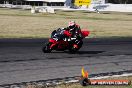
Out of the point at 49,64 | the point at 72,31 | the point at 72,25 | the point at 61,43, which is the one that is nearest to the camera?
the point at 49,64

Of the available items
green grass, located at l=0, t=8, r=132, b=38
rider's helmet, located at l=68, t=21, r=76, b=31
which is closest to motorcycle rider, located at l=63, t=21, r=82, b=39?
rider's helmet, located at l=68, t=21, r=76, b=31

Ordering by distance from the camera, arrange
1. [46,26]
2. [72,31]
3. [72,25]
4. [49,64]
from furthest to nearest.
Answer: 1. [46,26]
2. [72,31]
3. [72,25]
4. [49,64]

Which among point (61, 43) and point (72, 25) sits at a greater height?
A: point (72, 25)

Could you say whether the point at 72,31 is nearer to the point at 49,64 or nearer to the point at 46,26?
the point at 49,64

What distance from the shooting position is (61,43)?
18188 millimetres

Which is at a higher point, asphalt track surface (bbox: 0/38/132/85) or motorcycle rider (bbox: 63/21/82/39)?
motorcycle rider (bbox: 63/21/82/39)

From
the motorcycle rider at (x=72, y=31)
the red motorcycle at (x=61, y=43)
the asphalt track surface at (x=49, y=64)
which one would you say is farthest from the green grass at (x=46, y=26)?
the asphalt track surface at (x=49, y=64)

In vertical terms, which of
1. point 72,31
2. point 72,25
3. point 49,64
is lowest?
point 49,64

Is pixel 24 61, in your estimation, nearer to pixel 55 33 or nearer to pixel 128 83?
pixel 55 33

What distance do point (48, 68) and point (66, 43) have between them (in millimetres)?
5105

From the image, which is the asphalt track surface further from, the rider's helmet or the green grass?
the green grass

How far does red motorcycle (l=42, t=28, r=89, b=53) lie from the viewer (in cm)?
1806

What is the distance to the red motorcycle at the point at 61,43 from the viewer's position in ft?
59.3

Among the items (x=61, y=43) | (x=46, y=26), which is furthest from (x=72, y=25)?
(x=46, y=26)
